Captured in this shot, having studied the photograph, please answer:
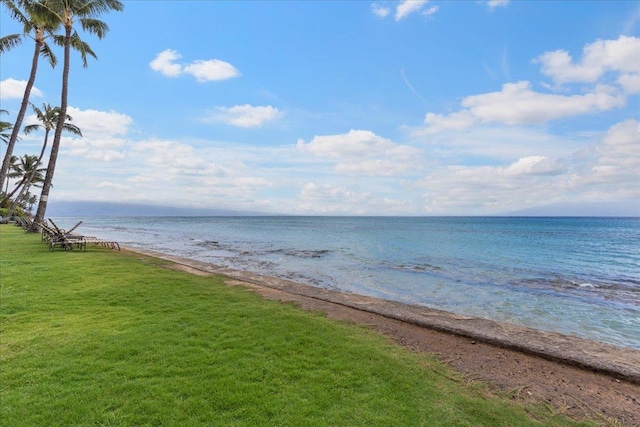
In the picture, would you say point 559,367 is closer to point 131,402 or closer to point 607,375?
point 607,375

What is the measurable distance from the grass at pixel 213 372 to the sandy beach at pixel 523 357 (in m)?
0.52

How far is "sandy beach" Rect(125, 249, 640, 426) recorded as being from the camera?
4539 millimetres

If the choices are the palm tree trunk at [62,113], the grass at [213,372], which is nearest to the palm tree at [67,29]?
the palm tree trunk at [62,113]

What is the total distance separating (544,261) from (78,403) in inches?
1028

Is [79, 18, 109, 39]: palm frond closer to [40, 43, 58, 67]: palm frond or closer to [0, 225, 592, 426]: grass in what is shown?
[40, 43, 58, 67]: palm frond

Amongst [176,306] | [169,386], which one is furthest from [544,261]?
[169,386]

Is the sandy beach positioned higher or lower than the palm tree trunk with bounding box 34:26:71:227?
lower

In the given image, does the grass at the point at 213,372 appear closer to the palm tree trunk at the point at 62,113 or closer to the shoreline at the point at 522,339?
the shoreline at the point at 522,339

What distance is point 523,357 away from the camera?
5.93 metres

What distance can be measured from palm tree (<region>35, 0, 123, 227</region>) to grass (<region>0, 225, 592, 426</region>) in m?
15.9

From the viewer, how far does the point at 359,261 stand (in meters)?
A: 21.5

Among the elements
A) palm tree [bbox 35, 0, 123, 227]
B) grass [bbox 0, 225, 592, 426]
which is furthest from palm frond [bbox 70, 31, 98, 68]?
grass [bbox 0, 225, 592, 426]

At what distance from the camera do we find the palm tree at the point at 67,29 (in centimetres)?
1898

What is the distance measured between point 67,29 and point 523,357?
26.0 metres
